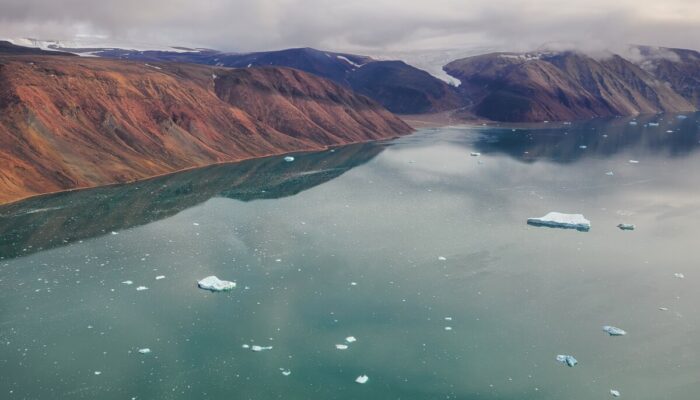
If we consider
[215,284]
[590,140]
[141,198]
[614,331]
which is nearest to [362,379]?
[215,284]

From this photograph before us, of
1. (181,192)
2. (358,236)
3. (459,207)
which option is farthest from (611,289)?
(181,192)

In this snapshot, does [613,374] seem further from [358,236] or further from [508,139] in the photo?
[508,139]

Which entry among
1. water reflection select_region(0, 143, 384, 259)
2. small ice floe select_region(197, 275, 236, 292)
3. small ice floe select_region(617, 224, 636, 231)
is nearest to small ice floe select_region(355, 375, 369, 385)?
small ice floe select_region(197, 275, 236, 292)

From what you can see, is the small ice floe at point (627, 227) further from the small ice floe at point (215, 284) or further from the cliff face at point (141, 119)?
the cliff face at point (141, 119)

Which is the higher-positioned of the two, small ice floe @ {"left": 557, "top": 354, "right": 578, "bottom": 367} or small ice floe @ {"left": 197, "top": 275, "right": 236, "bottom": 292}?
small ice floe @ {"left": 197, "top": 275, "right": 236, "bottom": 292}

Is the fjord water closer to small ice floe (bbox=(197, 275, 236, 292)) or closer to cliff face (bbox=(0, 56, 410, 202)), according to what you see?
small ice floe (bbox=(197, 275, 236, 292))

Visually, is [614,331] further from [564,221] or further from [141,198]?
[141,198]
